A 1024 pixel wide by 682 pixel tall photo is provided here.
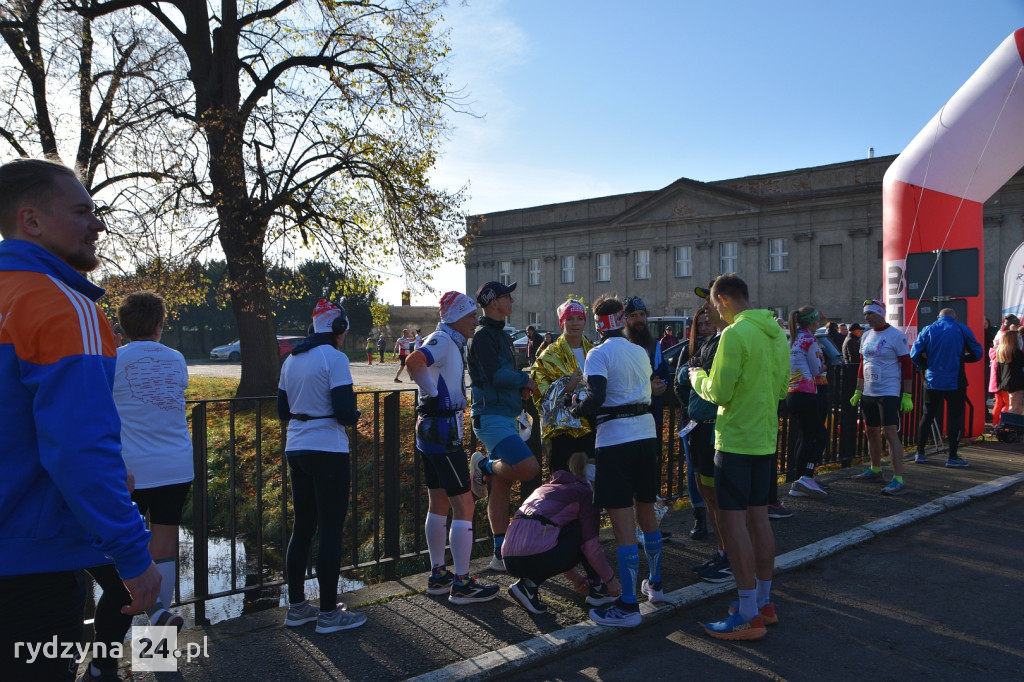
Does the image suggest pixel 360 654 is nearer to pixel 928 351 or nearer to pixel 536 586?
pixel 536 586

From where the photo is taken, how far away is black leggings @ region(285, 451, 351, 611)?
13.5ft

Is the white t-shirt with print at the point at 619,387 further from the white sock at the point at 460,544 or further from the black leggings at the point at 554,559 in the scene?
the white sock at the point at 460,544

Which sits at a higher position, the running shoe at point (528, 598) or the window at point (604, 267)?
the window at point (604, 267)

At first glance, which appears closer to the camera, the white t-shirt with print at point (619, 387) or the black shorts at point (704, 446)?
the white t-shirt with print at point (619, 387)

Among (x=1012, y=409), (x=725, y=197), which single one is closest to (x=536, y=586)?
(x=1012, y=409)

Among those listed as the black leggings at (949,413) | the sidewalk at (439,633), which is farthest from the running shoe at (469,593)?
the black leggings at (949,413)

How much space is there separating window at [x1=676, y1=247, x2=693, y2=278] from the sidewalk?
4038cm

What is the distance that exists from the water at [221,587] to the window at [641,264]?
134 ft

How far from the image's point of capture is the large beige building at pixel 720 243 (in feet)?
124

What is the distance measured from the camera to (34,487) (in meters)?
1.99

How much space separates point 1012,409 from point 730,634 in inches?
375

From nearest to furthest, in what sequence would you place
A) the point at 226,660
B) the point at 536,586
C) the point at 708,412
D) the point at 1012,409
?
the point at 226,660
the point at 536,586
the point at 708,412
the point at 1012,409

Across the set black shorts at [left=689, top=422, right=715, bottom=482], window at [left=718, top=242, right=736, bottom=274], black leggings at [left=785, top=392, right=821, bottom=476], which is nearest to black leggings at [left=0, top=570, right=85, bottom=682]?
black shorts at [left=689, top=422, right=715, bottom=482]

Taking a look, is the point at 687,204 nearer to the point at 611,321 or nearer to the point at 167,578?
the point at 611,321
